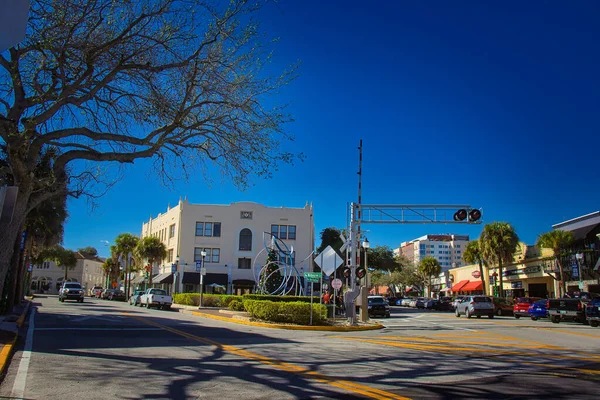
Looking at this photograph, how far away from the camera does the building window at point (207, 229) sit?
178 feet

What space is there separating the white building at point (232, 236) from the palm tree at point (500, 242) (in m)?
18.5

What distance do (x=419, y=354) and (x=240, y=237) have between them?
143 ft

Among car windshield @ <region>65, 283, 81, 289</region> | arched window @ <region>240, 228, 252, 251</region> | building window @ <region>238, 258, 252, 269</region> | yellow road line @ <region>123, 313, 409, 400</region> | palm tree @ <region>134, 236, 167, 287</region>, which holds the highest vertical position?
arched window @ <region>240, 228, 252, 251</region>

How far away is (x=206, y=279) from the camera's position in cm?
5153

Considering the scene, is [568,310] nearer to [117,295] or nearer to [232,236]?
[232,236]

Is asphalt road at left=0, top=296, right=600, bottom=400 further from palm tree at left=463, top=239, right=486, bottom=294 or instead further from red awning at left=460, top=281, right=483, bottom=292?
red awning at left=460, top=281, right=483, bottom=292

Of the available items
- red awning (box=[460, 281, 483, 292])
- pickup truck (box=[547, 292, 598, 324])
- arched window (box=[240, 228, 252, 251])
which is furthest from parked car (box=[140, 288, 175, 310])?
red awning (box=[460, 281, 483, 292])

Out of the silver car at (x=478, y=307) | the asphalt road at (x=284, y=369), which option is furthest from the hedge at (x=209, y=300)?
the asphalt road at (x=284, y=369)

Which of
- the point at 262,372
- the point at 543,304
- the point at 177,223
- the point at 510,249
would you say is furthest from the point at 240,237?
the point at 262,372

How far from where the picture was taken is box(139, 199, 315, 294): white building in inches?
2094

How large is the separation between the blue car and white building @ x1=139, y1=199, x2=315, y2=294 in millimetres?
25977

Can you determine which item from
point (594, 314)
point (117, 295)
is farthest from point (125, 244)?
point (594, 314)

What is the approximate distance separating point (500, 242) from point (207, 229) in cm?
3018

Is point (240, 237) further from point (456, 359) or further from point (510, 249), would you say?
point (456, 359)
